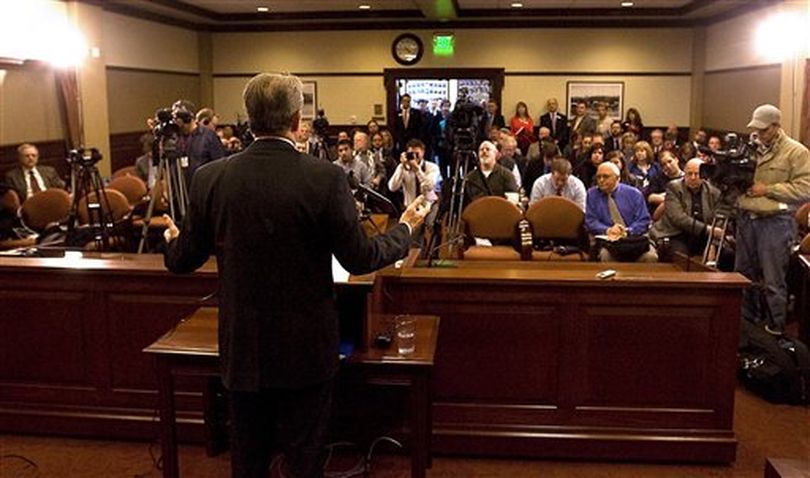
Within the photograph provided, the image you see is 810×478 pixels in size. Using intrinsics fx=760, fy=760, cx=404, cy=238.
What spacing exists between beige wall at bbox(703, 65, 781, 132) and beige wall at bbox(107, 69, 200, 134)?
8016 millimetres

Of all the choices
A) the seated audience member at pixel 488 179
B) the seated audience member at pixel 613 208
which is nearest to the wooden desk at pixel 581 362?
the seated audience member at pixel 613 208

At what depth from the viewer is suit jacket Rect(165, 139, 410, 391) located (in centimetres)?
192

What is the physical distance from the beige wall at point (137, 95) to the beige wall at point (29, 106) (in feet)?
3.70

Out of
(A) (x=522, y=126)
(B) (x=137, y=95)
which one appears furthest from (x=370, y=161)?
(A) (x=522, y=126)

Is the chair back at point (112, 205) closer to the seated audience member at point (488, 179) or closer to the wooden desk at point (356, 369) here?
the seated audience member at point (488, 179)

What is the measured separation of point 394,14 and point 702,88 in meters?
5.07

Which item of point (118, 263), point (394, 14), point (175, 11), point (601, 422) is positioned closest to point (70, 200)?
point (118, 263)

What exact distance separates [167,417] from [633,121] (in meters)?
10.6

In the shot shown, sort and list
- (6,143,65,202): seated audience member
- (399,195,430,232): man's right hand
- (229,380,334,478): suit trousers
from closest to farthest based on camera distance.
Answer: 1. (229,380,334,478): suit trousers
2. (399,195,430,232): man's right hand
3. (6,143,65,202): seated audience member

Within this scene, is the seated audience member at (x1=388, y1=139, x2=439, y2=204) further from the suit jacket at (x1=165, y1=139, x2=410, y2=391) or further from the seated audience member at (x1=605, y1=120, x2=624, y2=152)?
the suit jacket at (x1=165, y1=139, x2=410, y2=391)

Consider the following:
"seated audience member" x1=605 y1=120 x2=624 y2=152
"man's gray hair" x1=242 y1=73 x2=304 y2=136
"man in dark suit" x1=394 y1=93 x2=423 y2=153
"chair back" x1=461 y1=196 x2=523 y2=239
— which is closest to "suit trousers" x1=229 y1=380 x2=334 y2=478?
"man's gray hair" x1=242 y1=73 x2=304 y2=136

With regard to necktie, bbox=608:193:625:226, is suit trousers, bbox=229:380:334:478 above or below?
below

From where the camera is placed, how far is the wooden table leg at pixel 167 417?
247 centimetres

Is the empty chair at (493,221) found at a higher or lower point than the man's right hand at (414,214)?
lower
